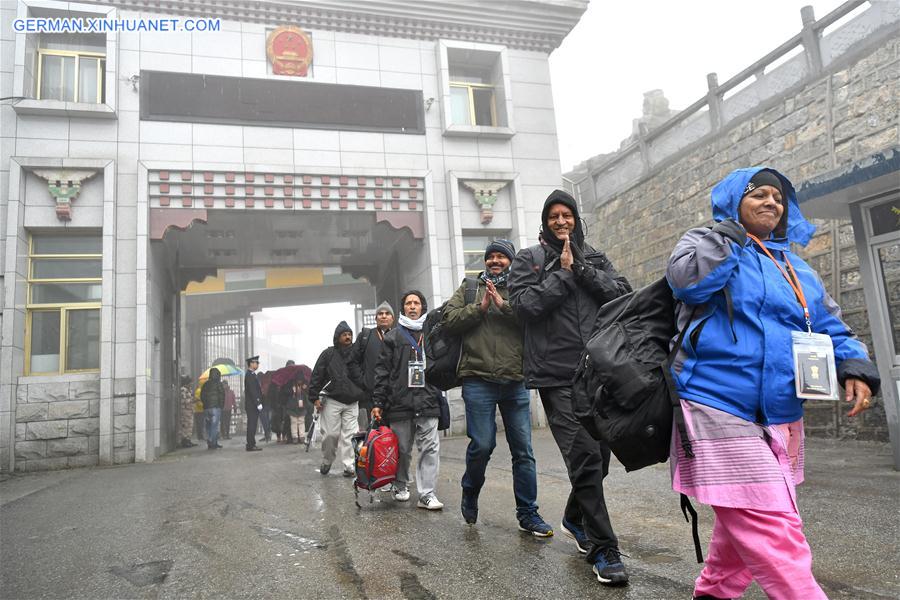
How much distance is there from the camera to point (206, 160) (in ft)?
35.9

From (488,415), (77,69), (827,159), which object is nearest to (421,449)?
(488,415)

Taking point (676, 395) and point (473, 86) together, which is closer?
point (676, 395)

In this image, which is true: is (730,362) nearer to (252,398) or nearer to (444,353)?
(444,353)

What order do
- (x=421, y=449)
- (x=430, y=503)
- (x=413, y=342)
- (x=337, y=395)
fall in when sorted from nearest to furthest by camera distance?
(x=430, y=503) < (x=421, y=449) < (x=413, y=342) < (x=337, y=395)

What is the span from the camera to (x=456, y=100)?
42.1 ft

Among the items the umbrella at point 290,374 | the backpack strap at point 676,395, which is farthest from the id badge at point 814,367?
the umbrella at point 290,374

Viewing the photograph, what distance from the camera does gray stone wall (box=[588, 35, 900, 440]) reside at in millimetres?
7398

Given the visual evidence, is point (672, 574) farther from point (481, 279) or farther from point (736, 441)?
point (481, 279)

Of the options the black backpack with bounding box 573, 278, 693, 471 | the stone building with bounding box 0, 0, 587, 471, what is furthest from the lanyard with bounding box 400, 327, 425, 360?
the stone building with bounding box 0, 0, 587, 471

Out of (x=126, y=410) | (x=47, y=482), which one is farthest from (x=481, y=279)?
(x=126, y=410)

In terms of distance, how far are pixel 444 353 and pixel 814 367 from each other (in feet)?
8.50

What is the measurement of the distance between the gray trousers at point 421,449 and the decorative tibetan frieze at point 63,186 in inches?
311

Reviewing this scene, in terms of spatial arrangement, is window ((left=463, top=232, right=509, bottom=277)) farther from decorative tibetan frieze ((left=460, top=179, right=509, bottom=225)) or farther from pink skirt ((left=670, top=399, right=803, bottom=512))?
pink skirt ((left=670, top=399, right=803, bottom=512))

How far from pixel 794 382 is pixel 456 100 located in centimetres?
1169
